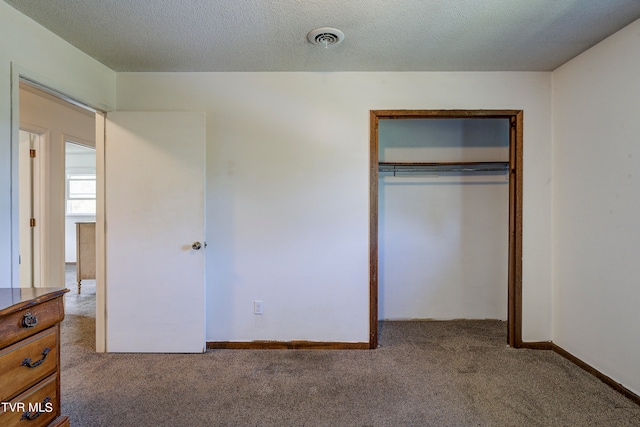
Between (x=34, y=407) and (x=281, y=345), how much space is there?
1.63 meters

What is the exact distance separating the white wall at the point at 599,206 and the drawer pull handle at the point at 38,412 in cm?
321

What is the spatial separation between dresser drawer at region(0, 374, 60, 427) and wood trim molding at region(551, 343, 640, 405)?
3.19 metres

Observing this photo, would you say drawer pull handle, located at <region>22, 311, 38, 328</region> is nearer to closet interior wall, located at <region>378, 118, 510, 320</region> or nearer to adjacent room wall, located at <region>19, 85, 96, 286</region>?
closet interior wall, located at <region>378, 118, 510, 320</region>

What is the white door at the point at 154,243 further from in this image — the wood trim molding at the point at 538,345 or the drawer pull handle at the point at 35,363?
the wood trim molding at the point at 538,345

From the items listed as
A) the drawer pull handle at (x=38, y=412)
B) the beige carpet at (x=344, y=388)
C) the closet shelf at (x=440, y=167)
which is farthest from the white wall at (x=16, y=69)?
the closet shelf at (x=440, y=167)

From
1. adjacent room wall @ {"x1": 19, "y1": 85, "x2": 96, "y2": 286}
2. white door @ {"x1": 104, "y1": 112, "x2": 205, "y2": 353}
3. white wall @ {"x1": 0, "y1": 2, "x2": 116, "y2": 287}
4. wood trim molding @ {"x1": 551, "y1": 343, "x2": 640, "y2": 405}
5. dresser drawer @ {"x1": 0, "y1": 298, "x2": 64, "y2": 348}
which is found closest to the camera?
dresser drawer @ {"x1": 0, "y1": 298, "x2": 64, "y2": 348}

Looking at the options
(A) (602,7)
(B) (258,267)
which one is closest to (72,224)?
(B) (258,267)

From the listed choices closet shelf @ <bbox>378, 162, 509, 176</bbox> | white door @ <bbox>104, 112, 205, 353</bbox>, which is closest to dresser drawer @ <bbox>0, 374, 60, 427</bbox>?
white door @ <bbox>104, 112, 205, 353</bbox>

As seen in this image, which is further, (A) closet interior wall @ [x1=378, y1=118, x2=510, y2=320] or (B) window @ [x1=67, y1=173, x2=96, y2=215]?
(B) window @ [x1=67, y1=173, x2=96, y2=215]

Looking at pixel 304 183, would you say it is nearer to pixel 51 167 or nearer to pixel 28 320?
pixel 28 320

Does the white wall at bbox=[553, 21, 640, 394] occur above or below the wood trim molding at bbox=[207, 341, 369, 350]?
above

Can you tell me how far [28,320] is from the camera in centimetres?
129

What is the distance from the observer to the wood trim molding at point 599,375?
198cm

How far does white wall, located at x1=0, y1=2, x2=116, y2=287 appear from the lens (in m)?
1.79
